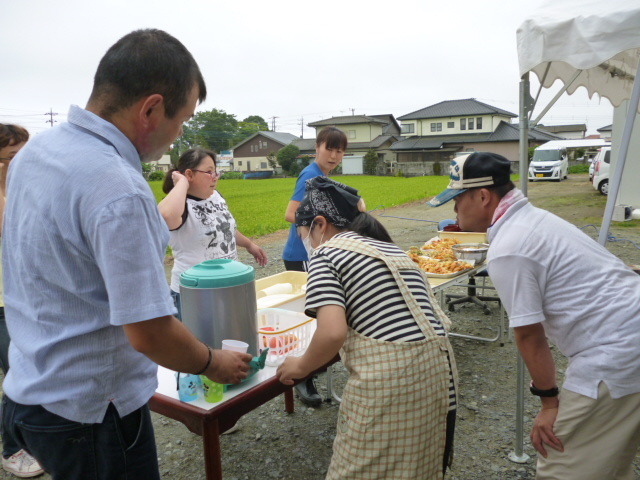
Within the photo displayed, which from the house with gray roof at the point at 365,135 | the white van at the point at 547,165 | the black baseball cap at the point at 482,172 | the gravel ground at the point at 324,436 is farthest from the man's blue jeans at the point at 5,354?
the house with gray roof at the point at 365,135

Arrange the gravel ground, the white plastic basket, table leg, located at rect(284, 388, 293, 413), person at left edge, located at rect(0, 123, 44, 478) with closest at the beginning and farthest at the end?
1. the white plastic basket
2. person at left edge, located at rect(0, 123, 44, 478)
3. the gravel ground
4. table leg, located at rect(284, 388, 293, 413)

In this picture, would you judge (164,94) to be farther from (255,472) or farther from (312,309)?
(255,472)

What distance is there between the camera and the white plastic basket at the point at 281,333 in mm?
2096

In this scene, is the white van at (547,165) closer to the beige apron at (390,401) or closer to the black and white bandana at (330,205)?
the black and white bandana at (330,205)

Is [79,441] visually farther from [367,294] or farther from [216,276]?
[367,294]

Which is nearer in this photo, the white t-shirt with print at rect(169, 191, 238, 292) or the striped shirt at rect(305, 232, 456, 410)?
the striped shirt at rect(305, 232, 456, 410)

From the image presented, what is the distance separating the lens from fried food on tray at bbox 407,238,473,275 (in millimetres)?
3859

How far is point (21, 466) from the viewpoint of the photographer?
2820mm

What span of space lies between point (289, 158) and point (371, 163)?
9.37 metres

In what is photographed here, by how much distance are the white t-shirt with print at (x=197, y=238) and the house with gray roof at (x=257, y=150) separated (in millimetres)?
59226

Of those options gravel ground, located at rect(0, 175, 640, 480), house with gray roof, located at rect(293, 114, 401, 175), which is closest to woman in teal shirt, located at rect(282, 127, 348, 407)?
gravel ground, located at rect(0, 175, 640, 480)

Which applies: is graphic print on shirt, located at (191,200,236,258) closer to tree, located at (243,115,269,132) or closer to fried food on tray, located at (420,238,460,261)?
fried food on tray, located at (420,238,460,261)

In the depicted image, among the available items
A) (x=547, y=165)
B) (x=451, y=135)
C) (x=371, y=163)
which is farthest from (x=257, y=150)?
(x=547, y=165)

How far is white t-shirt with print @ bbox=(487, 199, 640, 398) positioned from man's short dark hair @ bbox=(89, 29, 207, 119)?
1267 mm
